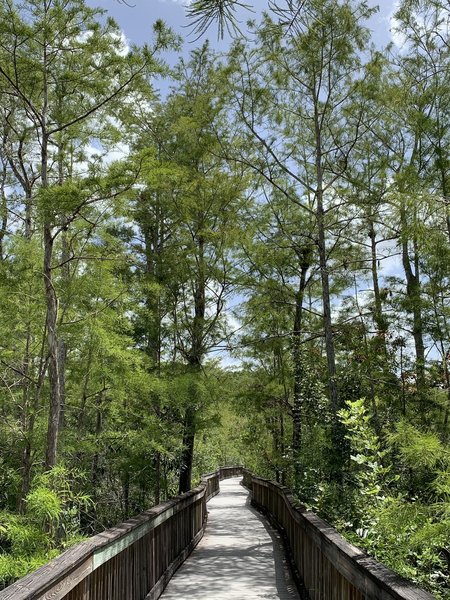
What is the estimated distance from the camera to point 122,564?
4.16 meters

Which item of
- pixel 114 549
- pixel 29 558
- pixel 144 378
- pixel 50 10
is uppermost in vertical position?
pixel 50 10

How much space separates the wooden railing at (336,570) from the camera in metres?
2.34

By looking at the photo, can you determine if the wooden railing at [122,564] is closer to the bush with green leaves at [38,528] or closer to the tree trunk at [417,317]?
the bush with green leaves at [38,528]

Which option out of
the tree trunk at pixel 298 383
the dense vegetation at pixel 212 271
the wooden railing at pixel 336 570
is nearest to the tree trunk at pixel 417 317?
the dense vegetation at pixel 212 271

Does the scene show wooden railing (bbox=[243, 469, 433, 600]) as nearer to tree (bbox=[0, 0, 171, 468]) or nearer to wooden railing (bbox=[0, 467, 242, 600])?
wooden railing (bbox=[0, 467, 242, 600])

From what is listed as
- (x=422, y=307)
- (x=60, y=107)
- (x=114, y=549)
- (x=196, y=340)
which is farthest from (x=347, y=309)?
(x=114, y=549)

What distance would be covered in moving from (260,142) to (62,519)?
23.9ft

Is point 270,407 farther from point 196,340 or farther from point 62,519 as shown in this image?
point 62,519

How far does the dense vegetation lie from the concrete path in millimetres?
1043

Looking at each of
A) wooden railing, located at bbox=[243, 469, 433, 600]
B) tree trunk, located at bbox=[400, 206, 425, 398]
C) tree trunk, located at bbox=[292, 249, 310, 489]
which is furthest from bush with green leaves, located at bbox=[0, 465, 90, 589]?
tree trunk, located at bbox=[400, 206, 425, 398]

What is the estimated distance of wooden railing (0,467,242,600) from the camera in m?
2.39

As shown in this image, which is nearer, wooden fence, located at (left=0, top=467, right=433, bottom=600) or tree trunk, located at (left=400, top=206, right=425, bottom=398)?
wooden fence, located at (left=0, top=467, right=433, bottom=600)

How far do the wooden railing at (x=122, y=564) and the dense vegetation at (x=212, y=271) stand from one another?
0.97 meters

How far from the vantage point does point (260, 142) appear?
1035cm
